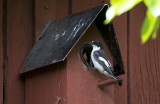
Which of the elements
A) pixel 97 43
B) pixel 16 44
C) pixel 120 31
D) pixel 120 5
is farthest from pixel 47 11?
pixel 120 5

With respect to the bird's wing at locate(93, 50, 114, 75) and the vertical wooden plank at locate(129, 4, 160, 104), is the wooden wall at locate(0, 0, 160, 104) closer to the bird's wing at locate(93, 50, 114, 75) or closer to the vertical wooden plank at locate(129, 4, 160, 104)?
the vertical wooden plank at locate(129, 4, 160, 104)

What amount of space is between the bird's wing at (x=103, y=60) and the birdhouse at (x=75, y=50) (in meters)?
0.06

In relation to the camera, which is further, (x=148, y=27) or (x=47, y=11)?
(x=47, y=11)

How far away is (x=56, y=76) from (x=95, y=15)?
494 mm

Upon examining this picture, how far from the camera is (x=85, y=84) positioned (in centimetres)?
235

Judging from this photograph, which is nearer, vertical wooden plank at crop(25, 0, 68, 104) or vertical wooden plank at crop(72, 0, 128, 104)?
vertical wooden plank at crop(25, 0, 68, 104)

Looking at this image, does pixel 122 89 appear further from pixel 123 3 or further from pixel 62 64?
pixel 123 3

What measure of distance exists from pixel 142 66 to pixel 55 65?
3.50 feet

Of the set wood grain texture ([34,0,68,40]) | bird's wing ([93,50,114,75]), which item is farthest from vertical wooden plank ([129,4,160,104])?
wood grain texture ([34,0,68,40])

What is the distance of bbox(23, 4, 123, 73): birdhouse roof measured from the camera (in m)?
2.22

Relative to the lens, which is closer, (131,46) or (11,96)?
(11,96)

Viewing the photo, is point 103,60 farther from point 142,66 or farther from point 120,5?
point 120,5

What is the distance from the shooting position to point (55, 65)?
230 centimetres

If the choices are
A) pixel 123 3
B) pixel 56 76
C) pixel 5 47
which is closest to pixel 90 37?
pixel 56 76
